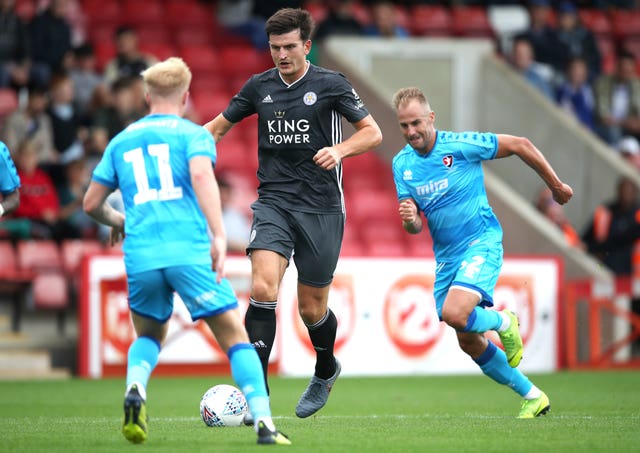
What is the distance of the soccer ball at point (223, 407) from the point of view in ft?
25.6

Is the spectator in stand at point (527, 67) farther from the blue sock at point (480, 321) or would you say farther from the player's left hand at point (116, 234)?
the player's left hand at point (116, 234)

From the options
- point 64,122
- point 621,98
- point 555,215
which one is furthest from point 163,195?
point 621,98

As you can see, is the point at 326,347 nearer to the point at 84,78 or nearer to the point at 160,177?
the point at 160,177

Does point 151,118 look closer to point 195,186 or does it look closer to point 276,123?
point 195,186

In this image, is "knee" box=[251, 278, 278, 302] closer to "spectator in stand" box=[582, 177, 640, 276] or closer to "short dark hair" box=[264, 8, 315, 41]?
"short dark hair" box=[264, 8, 315, 41]

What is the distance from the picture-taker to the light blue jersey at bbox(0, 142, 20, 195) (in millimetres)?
8781

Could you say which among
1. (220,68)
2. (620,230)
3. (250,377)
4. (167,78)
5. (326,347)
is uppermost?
(167,78)

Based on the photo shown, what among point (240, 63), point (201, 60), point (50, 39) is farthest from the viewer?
point (240, 63)

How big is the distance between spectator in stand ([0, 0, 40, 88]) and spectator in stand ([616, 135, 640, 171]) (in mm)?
8806

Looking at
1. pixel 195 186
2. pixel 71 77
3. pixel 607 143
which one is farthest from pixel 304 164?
pixel 607 143

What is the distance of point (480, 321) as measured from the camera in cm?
816

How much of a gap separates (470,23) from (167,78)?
1482 cm

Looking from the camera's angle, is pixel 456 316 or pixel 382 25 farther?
pixel 382 25

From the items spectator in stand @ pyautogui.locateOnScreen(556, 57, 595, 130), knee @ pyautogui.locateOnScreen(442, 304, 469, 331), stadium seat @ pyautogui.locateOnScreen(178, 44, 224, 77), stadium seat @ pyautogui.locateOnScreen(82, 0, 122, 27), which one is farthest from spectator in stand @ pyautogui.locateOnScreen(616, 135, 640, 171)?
knee @ pyautogui.locateOnScreen(442, 304, 469, 331)
